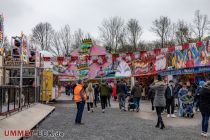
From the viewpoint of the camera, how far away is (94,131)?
440 inches

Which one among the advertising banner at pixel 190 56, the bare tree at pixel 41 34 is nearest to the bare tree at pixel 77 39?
the bare tree at pixel 41 34

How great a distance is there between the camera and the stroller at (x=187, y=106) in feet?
51.8

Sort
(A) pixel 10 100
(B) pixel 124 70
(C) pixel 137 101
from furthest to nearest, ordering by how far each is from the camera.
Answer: (B) pixel 124 70, (C) pixel 137 101, (A) pixel 10 100

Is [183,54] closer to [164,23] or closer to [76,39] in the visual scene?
[164,23]

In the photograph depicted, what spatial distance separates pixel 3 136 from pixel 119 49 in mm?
67742

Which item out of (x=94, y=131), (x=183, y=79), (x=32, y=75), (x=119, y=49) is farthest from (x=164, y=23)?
(x=94, y=131)

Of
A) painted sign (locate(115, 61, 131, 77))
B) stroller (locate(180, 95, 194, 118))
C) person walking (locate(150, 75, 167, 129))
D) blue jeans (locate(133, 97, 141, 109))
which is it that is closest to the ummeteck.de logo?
person walking (locate(150, 75, 167, 129))

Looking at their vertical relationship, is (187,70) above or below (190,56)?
below

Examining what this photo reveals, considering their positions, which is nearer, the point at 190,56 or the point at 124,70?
the point at 190,56

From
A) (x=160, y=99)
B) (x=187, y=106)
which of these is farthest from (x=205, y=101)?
(x=187, y=106)

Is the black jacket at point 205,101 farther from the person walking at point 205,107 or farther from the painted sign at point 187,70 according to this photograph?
the painted sign at point 187,70

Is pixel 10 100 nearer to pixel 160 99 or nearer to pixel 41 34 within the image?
pixel 160 99

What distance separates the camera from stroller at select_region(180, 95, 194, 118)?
15.8 m

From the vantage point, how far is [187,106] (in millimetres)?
15797
